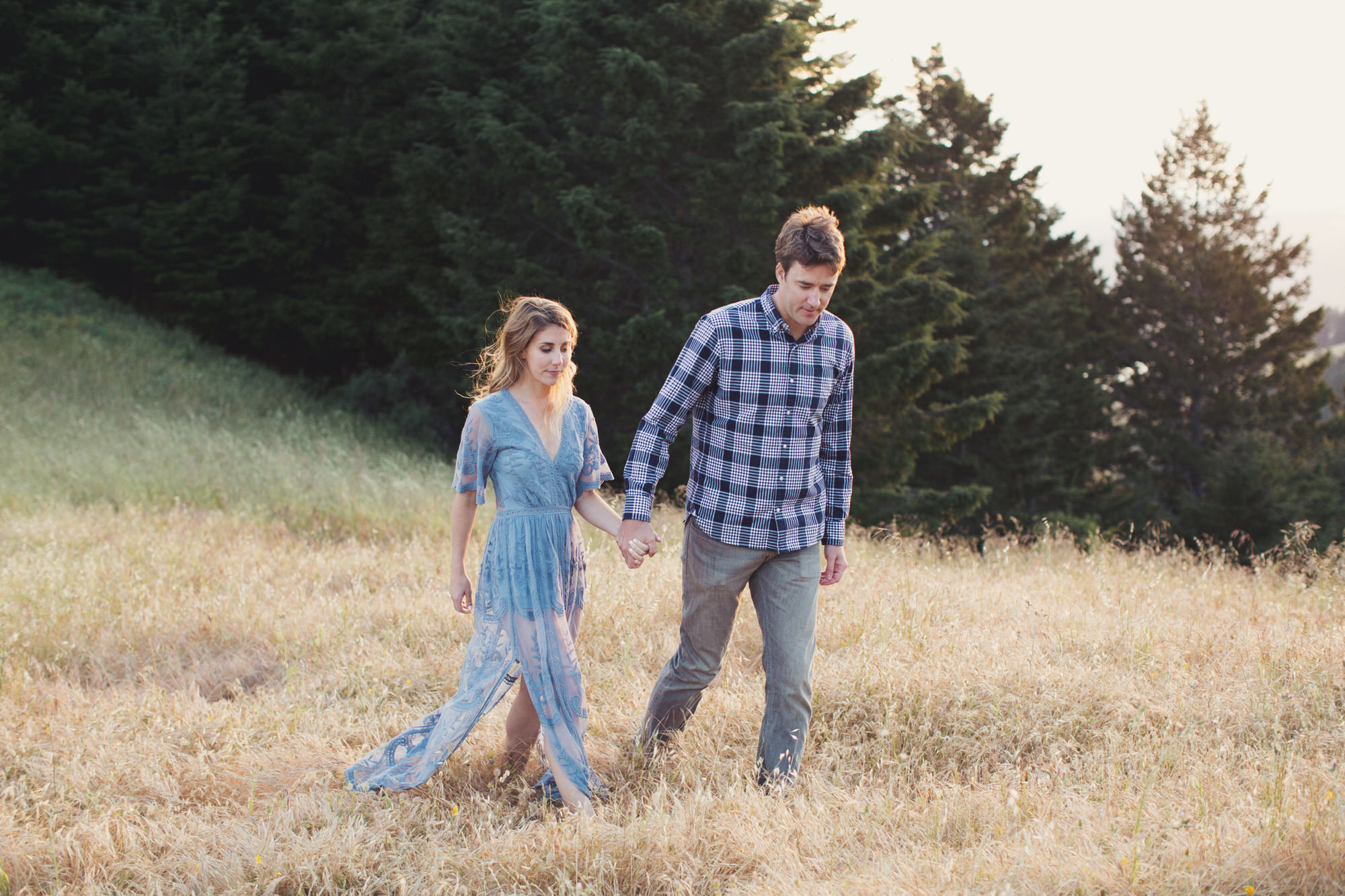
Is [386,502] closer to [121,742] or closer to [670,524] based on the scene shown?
[670,524]

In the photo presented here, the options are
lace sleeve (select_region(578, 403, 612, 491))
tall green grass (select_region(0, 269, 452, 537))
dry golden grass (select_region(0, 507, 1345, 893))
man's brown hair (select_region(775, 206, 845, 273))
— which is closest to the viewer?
dry golden grass (select_region(0, 507, 1345, 893))

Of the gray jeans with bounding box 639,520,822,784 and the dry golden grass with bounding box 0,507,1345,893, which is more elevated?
the gray jeans with bounding box 639,520,822,784

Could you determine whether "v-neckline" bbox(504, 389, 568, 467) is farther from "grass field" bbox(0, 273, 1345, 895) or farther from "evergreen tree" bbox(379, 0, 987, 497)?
"evergreen tree" bbox(379, 0, 987, 497)

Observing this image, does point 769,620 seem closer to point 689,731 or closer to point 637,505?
point 637,505

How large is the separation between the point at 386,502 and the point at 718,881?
6870 millimetres

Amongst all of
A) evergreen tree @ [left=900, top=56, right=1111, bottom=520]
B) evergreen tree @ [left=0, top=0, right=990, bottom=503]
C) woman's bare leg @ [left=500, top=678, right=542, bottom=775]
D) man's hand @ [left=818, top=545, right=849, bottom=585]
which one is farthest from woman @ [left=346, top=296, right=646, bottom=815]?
evergreen tree @ [left=900, top=56, right=1111, bottom=520]

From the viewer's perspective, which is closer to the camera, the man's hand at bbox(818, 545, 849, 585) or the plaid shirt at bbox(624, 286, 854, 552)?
the plaid shirt at bbox(624, 286, 854, 552)

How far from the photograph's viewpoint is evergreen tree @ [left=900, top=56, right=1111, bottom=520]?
73.5ft

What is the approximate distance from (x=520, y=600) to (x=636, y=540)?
0.54m

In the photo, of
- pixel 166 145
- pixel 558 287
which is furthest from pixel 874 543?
pixel 166 145

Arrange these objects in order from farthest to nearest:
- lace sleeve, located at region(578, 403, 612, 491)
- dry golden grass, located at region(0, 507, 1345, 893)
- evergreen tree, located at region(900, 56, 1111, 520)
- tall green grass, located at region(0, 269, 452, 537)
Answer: evergreen tree, located at region(900, 56, 1111, 520), tall green grass, located at region(0, 269, 452, 537), lace sleeve, located at region(578, 403, 612, 491), dry golden grass, located at region(0, 507, 1345, 893)

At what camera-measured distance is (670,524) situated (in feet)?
27.1

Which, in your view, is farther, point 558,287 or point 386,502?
point 558,287

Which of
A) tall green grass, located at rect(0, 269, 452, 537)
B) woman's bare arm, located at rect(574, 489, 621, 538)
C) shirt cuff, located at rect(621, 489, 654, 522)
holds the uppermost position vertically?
shirt cuff, located at rect(621, 489, 654, 522)
